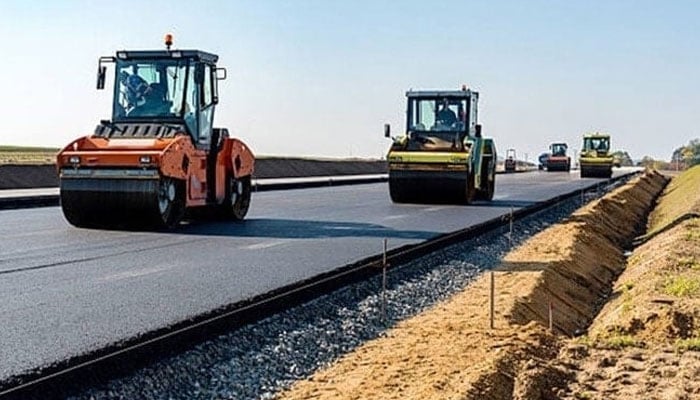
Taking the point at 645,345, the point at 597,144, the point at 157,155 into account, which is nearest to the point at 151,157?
the point at 157,155

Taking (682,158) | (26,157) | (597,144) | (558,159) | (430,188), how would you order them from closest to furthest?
(430,188) → (26,157) → (597,144) → (558,159) → (682,158)

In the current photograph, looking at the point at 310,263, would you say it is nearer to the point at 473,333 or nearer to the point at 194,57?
the point at 473,333

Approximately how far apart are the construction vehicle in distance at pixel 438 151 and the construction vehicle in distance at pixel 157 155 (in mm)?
5652

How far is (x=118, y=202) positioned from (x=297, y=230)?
2701 millimetres

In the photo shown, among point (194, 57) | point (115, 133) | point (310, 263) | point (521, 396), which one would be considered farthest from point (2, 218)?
point (521, 396)

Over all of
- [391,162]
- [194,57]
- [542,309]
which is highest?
[194,57]

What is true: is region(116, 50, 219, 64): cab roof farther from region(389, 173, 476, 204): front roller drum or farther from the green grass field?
the green grass field

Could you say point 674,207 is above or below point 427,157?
below

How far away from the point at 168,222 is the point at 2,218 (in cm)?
377

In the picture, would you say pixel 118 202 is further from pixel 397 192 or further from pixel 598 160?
pixel 598 160

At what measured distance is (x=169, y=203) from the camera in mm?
13992

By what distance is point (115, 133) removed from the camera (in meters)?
14.6

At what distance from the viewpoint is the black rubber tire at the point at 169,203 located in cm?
1366

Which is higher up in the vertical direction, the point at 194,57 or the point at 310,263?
the point at 194,57
